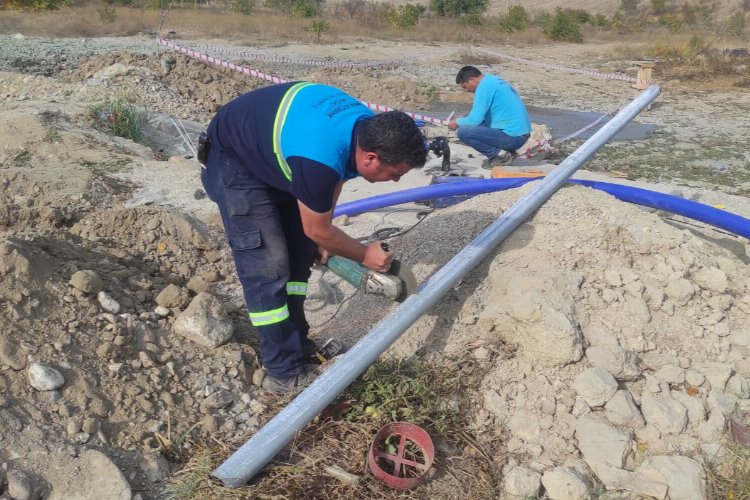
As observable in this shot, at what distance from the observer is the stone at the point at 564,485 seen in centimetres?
246

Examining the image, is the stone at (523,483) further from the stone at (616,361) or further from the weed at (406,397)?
the stone at (616,361)

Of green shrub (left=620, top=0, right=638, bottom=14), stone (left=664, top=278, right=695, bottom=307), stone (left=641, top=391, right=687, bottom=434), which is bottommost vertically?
stone (left=641, top=391, right=687, bottom=434)

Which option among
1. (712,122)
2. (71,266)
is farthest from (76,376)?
(712,122)

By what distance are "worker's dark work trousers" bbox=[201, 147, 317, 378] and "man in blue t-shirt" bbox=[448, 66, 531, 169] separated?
15.7ft

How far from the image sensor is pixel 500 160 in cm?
780

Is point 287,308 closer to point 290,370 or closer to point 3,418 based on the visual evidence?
point 290,370

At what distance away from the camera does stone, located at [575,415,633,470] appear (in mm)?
2605

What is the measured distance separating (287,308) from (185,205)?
9.49 ft

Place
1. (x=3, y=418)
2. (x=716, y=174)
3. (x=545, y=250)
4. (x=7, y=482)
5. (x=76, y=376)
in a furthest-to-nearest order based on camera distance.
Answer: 1. (x=716, y=174)
2. (x=545, y=250)
3. (x=76, y=376)
4. (x=3, y=418)
5. (x=7, y=482)

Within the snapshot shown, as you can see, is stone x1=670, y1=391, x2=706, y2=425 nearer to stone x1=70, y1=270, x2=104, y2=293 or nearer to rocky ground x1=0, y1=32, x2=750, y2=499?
rocky ground x1=0, y1=32, x2=750, y2=499

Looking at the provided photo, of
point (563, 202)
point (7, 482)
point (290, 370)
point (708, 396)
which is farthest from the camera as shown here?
point (563, 202)

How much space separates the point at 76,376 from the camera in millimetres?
2650

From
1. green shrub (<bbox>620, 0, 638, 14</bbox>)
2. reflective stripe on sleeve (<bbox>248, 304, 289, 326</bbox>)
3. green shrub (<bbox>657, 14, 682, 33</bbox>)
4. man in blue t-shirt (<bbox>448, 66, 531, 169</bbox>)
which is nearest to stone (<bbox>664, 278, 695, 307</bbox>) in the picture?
reflective stripe on sleeve (<bbox>248, 304, 289, 326</bbox>)

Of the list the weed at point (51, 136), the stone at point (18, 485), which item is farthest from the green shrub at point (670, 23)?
the stone at point (18, 485)
